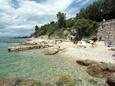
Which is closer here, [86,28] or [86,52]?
[86,52]

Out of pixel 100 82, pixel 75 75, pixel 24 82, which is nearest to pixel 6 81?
pixel 24 82

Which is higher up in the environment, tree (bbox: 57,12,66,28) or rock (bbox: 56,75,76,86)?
tree (bbox: 57,12,66,28)

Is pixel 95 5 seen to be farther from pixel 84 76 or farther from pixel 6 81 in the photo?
pixel 6 81

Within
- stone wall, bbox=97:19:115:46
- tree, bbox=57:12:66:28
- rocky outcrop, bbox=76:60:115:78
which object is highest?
tree, bbox=57:12:66:28

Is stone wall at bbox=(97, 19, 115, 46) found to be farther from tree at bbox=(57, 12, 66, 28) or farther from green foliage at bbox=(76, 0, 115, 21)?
tree at bbox=(57, 12, 66, 28)

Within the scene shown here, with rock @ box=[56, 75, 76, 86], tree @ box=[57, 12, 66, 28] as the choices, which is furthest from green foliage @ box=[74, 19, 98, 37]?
rock @ box=[56, 75, 76, 86]

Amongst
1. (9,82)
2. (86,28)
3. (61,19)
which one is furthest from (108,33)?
(61,19)

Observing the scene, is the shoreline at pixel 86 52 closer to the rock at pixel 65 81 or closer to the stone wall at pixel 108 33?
the stone wall at pixel 108 33

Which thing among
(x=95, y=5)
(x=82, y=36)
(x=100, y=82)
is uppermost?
(x=95, y=5)

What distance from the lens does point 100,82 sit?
19594 millimetres

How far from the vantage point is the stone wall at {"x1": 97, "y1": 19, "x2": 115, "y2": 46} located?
44.0m

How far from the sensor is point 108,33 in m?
46.7

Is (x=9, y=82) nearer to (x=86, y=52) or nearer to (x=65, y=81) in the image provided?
(x=65, y=81)

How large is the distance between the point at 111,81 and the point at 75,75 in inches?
217
